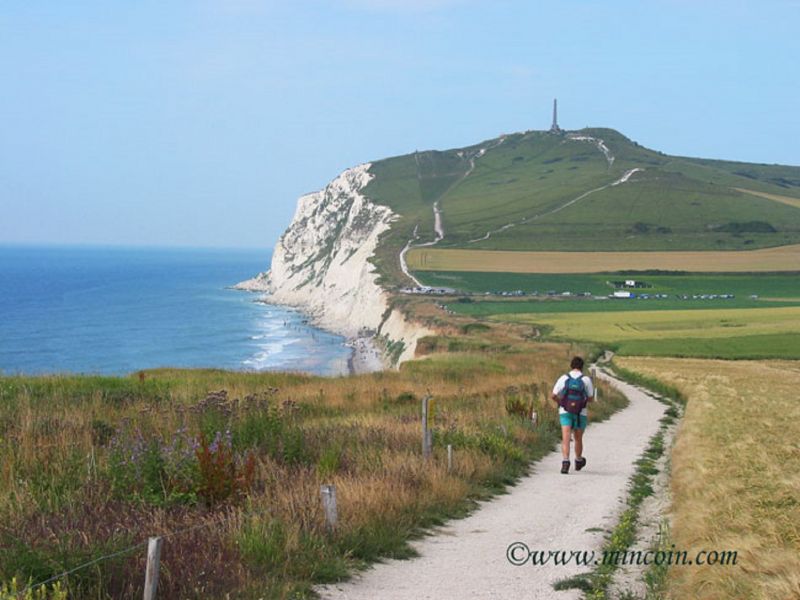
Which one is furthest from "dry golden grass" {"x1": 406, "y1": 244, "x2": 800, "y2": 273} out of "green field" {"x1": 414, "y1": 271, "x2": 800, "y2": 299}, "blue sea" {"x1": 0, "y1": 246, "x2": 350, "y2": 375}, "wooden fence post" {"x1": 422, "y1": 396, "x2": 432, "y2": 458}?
"wooden fence post" {"x1": 422, "y1": 396, "x2": 432, "y2": 458}

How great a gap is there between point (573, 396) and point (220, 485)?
709cm

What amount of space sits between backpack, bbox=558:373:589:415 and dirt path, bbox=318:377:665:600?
1.11m

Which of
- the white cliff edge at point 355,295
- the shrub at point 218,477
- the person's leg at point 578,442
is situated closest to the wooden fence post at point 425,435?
the person's leg at point 578,442

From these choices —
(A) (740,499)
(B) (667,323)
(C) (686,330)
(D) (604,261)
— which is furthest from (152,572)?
(D) (604,261)

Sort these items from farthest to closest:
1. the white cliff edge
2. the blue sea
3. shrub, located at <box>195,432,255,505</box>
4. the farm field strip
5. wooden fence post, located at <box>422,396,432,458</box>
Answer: the white cliff edge → the blue sea → the farm field strip → wooden fence post, located at <box>422,396,432,458</box> → shrub, located at <box>195,432,255,505</box>

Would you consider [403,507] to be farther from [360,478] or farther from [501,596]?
[501,596]

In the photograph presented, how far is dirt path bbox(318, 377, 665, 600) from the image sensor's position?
7902 mm

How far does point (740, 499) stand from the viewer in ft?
34.3

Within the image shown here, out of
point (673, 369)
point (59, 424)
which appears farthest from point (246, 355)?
point (59, 424)

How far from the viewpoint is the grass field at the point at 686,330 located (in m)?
62.3

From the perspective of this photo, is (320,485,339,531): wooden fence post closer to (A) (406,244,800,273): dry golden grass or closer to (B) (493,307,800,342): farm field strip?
(B) (493,307,800,342): farm field strip

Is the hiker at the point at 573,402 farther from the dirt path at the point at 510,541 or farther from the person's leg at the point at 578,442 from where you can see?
the dirt path at the point at 510,541

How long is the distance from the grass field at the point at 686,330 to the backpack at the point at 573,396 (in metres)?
48.1

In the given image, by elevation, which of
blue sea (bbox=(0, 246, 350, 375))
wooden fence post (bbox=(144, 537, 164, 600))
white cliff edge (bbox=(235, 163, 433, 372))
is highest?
wooden fence post (bbox=(144, 537, 164, 600))
